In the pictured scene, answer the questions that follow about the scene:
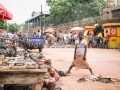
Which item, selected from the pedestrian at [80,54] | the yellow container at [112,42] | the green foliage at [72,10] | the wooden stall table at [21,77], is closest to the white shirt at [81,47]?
the pedestrian at [80,54]

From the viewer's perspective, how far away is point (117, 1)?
32344 mm

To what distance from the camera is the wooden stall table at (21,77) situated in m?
4.26

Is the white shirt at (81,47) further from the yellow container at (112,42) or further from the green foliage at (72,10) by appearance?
the green foliage at (72,10)

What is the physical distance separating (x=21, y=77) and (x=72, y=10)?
107ft

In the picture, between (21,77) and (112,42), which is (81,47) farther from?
(112,42)

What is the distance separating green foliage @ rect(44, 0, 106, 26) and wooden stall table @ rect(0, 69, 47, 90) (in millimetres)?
28037

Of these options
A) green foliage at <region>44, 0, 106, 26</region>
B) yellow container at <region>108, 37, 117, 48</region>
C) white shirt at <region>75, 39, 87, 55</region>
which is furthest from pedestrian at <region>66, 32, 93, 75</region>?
green foliage at <region>44, 0, 106, 26</region>

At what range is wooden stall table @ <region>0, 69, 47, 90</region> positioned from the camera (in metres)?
4.26

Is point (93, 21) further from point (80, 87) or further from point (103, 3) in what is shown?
point (80, 87)

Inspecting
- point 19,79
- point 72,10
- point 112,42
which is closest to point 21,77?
point 19,79

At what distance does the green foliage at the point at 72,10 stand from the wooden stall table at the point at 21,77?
2804 centimetres

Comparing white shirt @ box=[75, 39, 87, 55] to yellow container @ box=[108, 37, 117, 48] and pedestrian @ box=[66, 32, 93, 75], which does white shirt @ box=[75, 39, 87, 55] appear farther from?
yellow container @ box=[108, 37, 117, 48]

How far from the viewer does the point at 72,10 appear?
119 ft

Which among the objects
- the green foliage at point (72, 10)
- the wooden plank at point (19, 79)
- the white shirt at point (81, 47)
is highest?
the green foliage at point (72, 10)
